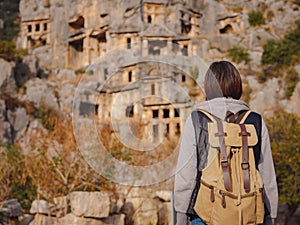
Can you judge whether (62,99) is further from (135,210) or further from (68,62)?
(135,210)

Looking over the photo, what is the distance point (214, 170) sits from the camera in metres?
2.22

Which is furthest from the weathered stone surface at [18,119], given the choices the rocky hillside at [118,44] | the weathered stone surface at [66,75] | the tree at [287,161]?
the tree at [287,161]

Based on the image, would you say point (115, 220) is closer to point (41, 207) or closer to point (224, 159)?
point (41, 207)

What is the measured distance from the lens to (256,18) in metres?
31.3

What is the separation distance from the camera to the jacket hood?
7.83 feet

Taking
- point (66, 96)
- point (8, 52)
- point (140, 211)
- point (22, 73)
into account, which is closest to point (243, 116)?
point (140, 211)

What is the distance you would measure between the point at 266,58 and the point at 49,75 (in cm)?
1539

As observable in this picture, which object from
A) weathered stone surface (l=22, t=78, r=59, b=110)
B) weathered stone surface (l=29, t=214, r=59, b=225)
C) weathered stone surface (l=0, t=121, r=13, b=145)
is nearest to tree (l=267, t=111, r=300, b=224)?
weathered stone surface (l=29, t=214, r=59, b=225)

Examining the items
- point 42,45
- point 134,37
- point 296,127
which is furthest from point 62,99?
point 296,127

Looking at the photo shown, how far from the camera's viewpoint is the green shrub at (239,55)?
27750 millimetres

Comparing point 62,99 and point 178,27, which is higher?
point 178,27

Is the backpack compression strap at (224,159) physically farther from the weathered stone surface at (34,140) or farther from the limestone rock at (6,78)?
the limestone rock at (6,78)

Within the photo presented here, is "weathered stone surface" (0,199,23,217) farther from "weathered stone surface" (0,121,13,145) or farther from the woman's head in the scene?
"weathered stone surface" (0,121,13,145)

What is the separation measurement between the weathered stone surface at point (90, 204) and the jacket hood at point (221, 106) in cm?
454
